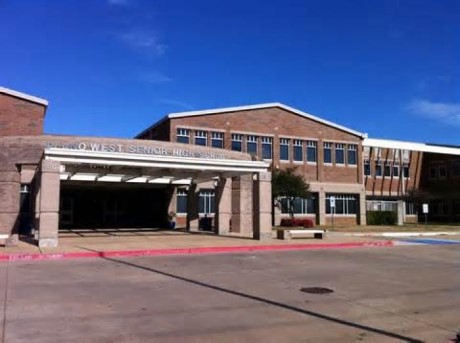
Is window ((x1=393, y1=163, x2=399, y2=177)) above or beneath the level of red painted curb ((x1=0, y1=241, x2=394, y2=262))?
above

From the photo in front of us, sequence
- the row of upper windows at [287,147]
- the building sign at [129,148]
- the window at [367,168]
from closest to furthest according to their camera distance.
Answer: the building sign at [129,148]
the row of upper windows at [287,147]
the window at [367,168]

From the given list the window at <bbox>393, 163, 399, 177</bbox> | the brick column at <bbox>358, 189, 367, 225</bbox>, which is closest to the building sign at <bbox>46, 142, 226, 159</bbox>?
the brick column at <bbox>358, 189, 367, 225</bbox>

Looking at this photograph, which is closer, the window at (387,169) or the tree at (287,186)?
the tree at (287,186)

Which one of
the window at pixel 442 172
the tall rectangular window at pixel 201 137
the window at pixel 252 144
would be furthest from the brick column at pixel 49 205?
the window at pixel 442 172

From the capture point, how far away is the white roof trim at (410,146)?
5850cm

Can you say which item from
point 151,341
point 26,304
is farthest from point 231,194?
point 151,341

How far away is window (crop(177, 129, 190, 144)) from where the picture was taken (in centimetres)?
4578

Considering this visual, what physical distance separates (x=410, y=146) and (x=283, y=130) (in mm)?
17861

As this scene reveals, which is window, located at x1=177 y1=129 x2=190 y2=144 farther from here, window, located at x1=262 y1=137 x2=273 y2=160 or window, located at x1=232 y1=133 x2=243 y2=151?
window, located at x1=262 y1=137 x2=273 y2=160

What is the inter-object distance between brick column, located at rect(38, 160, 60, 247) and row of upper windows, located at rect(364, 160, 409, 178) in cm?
4076

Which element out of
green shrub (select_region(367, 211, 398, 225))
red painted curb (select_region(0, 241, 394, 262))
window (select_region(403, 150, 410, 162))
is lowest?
red painted curb (select_region(0, 241, 394, 262))

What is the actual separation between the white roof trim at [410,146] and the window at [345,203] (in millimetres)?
6190

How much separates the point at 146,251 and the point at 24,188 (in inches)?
782

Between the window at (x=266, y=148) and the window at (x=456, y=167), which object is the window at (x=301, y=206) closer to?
the window at (x=266, y=148)
